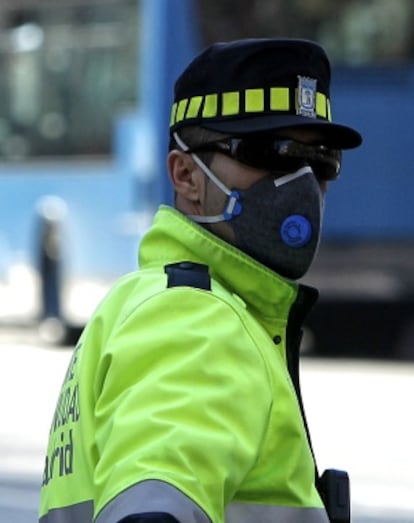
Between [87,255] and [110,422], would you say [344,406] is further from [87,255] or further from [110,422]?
[110,422]

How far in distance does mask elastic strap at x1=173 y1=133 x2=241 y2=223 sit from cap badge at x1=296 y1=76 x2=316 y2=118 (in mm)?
155

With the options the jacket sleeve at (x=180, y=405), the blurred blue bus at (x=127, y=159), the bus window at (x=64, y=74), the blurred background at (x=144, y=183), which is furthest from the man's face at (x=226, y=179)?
the bus window at (x=64, y=74)

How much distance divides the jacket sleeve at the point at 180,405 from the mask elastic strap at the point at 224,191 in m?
0.22

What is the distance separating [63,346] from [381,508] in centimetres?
843

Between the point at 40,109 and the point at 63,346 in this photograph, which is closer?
the point at 63,346

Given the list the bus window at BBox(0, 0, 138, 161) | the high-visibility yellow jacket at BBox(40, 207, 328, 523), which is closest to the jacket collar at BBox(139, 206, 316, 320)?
the high-visibility yellow jacket at BBox(40, 207, 328, 523)

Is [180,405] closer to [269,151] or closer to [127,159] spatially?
[269,151]

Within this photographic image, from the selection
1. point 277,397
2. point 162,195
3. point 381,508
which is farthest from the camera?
point 162,195

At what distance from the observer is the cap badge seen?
250 cm

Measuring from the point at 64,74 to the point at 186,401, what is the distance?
1500 centimetres

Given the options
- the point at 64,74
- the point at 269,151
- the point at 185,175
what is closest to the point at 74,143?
the point at 64,74

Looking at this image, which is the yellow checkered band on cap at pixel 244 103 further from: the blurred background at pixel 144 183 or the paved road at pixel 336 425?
the blurred background at pixel 144 183

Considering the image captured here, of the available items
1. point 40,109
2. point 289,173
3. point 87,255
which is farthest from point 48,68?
point 289,173

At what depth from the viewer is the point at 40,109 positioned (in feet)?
56.6
